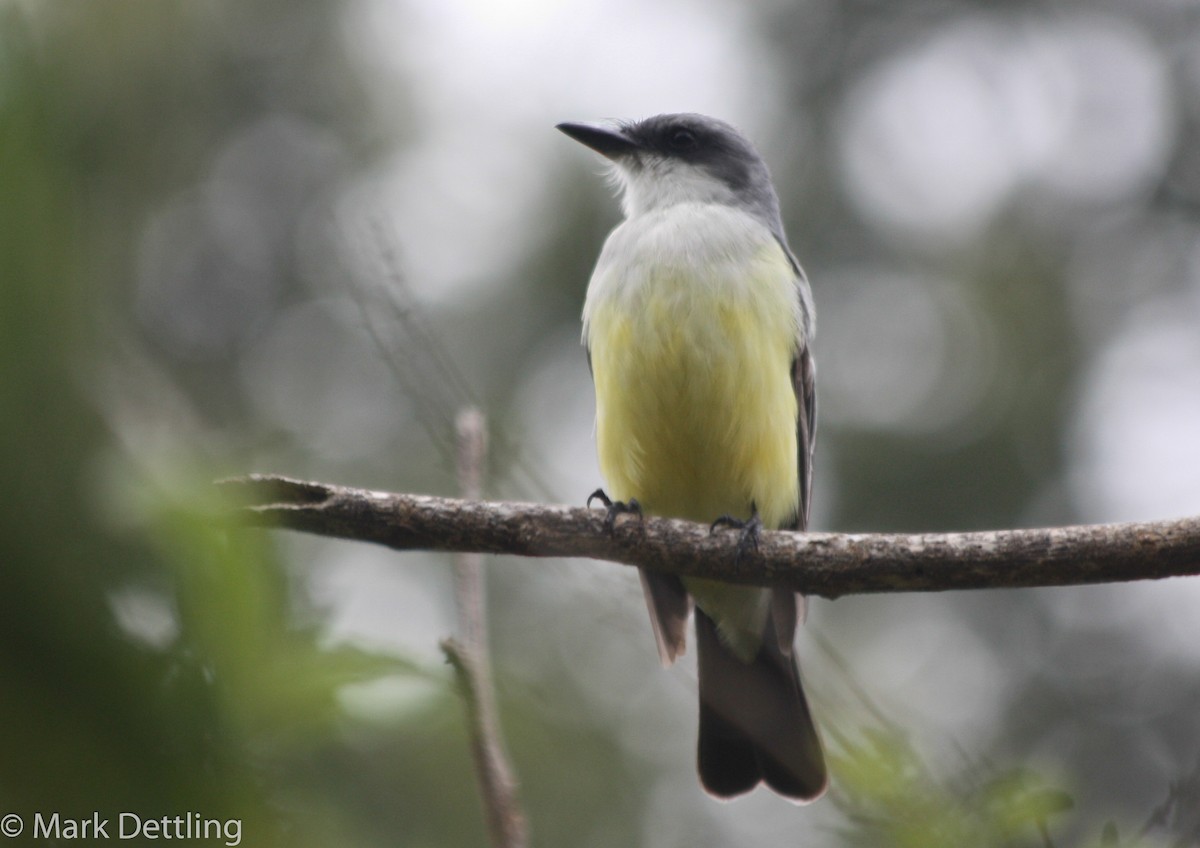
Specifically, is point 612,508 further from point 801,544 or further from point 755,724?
point 755,724

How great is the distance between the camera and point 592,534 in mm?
3219

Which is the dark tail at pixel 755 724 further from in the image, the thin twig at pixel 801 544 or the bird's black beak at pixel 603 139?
the bird's black beak at pixel 603 139

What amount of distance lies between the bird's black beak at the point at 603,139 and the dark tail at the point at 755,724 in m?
2.09

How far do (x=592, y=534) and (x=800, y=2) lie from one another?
9278 mm

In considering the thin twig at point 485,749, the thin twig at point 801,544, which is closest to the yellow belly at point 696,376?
the thin twig at point 801,544

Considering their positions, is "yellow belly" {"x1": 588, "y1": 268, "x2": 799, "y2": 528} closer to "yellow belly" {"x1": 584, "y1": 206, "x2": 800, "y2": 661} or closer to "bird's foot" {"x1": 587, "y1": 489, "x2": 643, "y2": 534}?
"yellow belly" {"x1": 584, "y1": 206, "x2": 800, "y2": 661}

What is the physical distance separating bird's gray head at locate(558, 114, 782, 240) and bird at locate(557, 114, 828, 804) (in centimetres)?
30

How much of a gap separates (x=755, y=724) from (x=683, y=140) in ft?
8.47

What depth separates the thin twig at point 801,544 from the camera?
271 centimetres

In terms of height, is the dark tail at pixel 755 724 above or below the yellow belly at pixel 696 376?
below

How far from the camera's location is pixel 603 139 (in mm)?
5449

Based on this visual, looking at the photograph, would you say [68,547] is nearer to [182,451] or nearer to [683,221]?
[182,451]

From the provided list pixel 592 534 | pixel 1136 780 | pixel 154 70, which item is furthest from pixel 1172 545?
pixel 154 70

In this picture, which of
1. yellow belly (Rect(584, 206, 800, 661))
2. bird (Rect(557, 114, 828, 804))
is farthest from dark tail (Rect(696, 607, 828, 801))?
yellow belly (Rect(584, 206, 800, 661))
